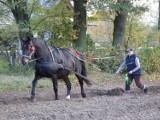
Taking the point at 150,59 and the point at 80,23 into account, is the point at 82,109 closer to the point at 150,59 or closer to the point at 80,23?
the point at 80,23

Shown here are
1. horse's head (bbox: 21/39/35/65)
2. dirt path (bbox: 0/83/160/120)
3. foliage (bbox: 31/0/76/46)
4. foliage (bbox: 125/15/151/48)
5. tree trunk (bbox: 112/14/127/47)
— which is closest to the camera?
dirt path (bbox: 0/83/160/120)

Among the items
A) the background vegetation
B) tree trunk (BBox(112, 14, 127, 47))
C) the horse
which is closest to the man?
the horse

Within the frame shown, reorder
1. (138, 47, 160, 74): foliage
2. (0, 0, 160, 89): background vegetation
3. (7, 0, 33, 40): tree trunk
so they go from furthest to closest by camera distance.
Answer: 1. (138, 47, 160, 74): foliage
2. (0, 0, 160, 89): background vegetation
3. (7, 0, 33, 40): tree trunk

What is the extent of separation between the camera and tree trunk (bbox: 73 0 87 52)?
21047 millimetres

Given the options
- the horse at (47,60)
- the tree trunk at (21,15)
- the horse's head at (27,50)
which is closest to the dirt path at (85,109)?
the horse at (47,60)

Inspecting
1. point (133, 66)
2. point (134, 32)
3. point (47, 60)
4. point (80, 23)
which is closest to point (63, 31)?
point (80, 23)

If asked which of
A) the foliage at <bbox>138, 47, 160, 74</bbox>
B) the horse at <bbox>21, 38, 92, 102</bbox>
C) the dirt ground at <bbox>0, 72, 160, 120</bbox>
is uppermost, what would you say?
the horse at <bbox>21, 38, 92, 102</bbox>

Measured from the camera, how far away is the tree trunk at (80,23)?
2105 cm

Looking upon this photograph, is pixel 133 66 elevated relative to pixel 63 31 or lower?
lower

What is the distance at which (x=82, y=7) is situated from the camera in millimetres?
21031

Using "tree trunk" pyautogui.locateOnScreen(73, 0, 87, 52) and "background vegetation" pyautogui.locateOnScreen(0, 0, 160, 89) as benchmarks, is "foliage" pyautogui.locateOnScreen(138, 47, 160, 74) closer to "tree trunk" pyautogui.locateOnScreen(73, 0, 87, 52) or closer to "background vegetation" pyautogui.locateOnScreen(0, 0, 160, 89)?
"background vegetation" pyautogui.locateOnScreen(0, 0, 160, 89)

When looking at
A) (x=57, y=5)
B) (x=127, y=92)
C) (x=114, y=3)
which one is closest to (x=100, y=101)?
(x=127, y=92)

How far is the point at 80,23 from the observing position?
21.4 metres

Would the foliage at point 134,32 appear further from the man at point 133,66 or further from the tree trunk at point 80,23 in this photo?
the man at point 133,66
